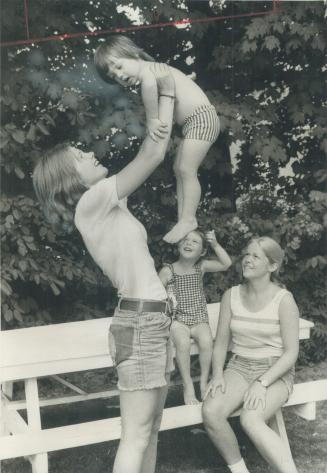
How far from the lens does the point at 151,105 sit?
1743 millimetres

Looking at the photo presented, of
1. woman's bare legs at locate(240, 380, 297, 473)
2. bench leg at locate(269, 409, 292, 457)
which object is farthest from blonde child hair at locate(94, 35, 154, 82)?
bench leg at locate(269, 409, 292, 457)

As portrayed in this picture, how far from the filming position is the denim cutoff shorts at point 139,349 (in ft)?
5.93

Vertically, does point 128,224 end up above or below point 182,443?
above

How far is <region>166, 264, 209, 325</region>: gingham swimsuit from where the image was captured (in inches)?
117

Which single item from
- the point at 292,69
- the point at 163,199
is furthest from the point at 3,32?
the point at 292,69

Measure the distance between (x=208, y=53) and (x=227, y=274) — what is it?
4.87 feet

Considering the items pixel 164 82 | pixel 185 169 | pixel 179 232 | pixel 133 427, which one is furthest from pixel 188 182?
pixel 133 427

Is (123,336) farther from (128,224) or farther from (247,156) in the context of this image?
(247,156)

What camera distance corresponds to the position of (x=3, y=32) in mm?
3418

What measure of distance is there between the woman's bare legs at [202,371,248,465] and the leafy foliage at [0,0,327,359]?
4.93ft

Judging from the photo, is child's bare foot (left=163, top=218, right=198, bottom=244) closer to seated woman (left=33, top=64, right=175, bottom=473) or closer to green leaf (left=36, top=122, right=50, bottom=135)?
seated woman (left=33, top=64, right=175, bottom=473)

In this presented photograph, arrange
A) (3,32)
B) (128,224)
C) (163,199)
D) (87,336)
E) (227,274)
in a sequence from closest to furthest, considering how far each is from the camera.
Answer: (128,224), (87,336), (3,32), (163,199), (227,274)

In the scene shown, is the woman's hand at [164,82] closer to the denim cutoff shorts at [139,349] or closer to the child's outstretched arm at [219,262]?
the denim cutoff shorts at [139,349]

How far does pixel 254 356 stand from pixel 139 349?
1.00 metres
